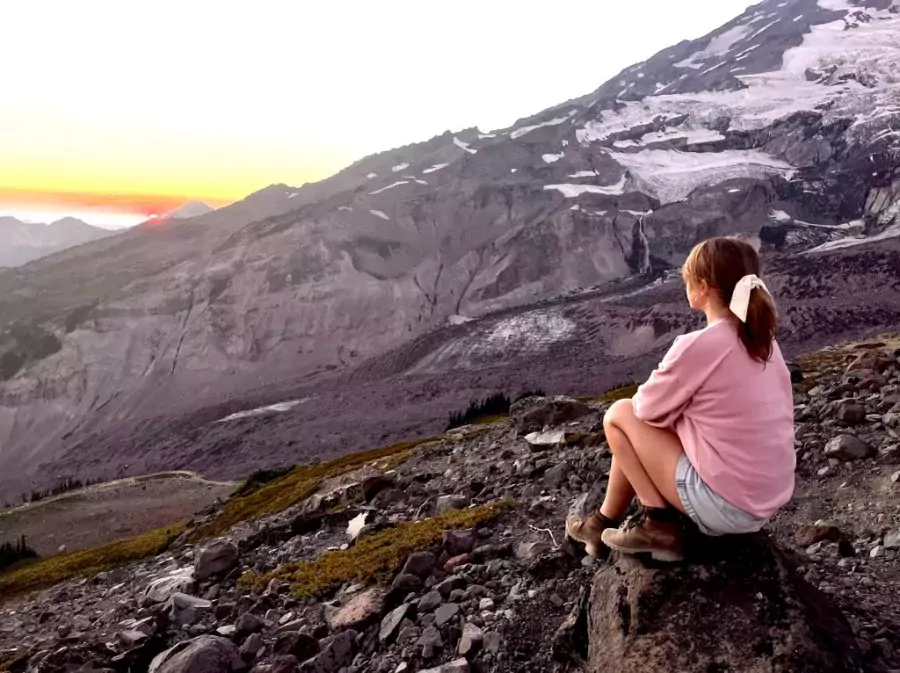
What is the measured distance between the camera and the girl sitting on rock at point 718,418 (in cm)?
504

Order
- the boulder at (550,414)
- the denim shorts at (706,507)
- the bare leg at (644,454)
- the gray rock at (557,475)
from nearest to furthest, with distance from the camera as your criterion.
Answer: the denim shorts at (706,507) < the bare leg at (644,454) < the gray rock at (557,475) < the boulder at (550,414)

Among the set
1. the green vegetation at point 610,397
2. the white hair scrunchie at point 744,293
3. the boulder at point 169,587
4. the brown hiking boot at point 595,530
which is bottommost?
the green vegetation at point 610,397

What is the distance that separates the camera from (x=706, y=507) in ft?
A: 17.0

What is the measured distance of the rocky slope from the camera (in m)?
5.23

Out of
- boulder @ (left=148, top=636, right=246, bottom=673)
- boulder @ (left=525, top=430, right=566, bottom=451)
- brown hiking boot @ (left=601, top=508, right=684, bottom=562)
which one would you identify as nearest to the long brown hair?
brown hiking boot @ (left=601, top=508, right=684, bottom=562)

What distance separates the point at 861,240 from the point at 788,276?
29453 millimetres

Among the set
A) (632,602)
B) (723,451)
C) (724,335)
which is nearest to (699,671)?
(632,602)

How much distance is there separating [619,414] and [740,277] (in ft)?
4.80

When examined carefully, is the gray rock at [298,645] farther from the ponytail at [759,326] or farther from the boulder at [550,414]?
the boulder at [550,414]

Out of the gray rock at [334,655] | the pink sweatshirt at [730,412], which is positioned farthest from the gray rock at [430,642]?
the pink sweatshirt at [730,412]

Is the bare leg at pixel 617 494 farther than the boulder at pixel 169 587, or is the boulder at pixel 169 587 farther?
the boulder at pixel 169 587

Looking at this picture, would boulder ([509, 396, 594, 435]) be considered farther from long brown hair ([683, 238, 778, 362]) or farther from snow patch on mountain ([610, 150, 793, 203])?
snow patch on mountain ([610, 150, 793, 203])

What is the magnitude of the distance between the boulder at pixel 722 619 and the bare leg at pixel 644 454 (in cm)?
58

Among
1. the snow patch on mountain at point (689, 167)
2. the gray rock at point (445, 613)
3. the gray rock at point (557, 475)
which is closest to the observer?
the gray rock at point (445, 613)
